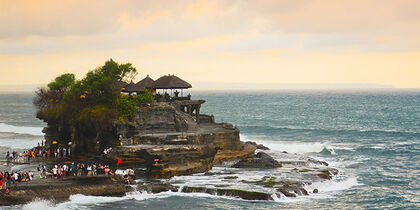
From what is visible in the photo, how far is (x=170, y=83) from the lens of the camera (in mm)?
60719

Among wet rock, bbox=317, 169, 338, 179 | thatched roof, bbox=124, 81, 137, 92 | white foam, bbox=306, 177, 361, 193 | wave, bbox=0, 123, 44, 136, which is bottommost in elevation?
wave, bbox=0, 123, 44, 136

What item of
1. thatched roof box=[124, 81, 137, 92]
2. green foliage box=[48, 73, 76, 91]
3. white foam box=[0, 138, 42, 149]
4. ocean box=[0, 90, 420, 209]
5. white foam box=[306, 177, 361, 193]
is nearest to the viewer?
ocean box=[0, 90, 420, 209]

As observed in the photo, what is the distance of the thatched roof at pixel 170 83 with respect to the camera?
198 feet

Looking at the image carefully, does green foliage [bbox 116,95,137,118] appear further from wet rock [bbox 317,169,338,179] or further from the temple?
wet rock [bbox 317,169,338,179]

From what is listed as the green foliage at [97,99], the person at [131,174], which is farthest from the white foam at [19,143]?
the person at [131,174]

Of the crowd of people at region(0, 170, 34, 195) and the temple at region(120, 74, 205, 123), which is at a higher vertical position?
the temple at region(120, 74, 205, 123)

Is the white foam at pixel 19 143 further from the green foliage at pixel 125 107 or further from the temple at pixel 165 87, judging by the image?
the green foliage at pixel 125 107

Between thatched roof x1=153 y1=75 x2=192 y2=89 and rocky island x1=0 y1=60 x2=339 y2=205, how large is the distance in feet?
0.40

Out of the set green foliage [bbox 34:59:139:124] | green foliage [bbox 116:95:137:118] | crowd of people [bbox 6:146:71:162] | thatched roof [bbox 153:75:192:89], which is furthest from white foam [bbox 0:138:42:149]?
thatched roof [bbox 153:75:192:89]

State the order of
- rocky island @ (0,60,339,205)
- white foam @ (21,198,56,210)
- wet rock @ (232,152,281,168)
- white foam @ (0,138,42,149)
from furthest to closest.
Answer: white foam @ (0,138,42,149) → wet rock @ (232,152,281,168) → rocky island @ (0,60,339,205) → white foam @ (21,198,56,210)

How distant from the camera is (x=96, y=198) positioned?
129 feet

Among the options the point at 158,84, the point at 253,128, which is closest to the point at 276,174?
the point at 158,84

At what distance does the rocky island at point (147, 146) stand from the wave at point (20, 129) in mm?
28986

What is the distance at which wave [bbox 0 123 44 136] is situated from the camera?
3738 inches
